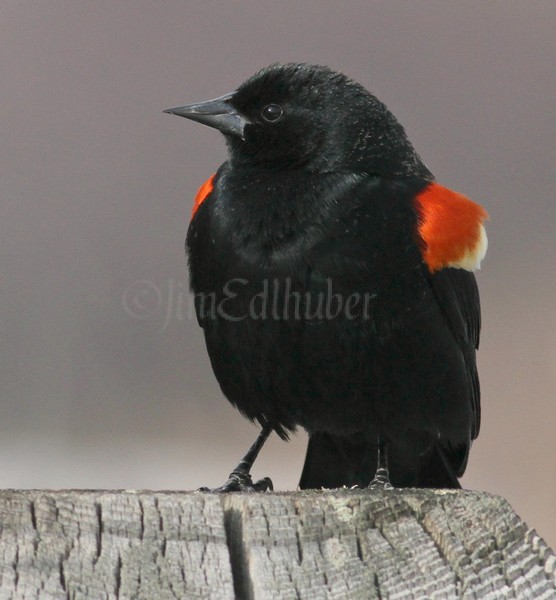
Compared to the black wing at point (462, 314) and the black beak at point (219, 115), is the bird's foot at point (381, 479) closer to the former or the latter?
the black wing at point (462, 314)

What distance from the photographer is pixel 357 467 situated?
3.65 m

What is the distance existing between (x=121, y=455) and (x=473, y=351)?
1717mm

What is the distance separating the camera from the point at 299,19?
17.1 ft

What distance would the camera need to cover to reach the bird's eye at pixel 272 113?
3375mm

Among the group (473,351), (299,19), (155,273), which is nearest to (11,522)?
(473,351)

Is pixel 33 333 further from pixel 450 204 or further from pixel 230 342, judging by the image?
pixel 450 204

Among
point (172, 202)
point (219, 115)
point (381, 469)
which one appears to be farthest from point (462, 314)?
point (172, 202)

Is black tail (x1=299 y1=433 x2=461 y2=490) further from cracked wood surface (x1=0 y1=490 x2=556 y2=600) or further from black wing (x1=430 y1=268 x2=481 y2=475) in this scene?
cracked wood surface (x1=0 y1=490 x2=556 y2=600)

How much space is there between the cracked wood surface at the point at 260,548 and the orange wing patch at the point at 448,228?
123 cm

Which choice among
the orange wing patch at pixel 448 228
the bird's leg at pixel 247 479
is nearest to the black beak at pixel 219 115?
the orange wing patch at pixel 448 228

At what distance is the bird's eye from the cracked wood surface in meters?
1.55

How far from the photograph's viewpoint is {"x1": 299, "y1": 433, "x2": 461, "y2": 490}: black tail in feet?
11.9

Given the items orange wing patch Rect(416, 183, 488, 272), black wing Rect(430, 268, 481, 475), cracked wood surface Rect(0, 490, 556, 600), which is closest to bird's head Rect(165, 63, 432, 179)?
orange wing patch Rect(416, 183, 488, 272)

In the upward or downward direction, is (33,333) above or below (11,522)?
above
